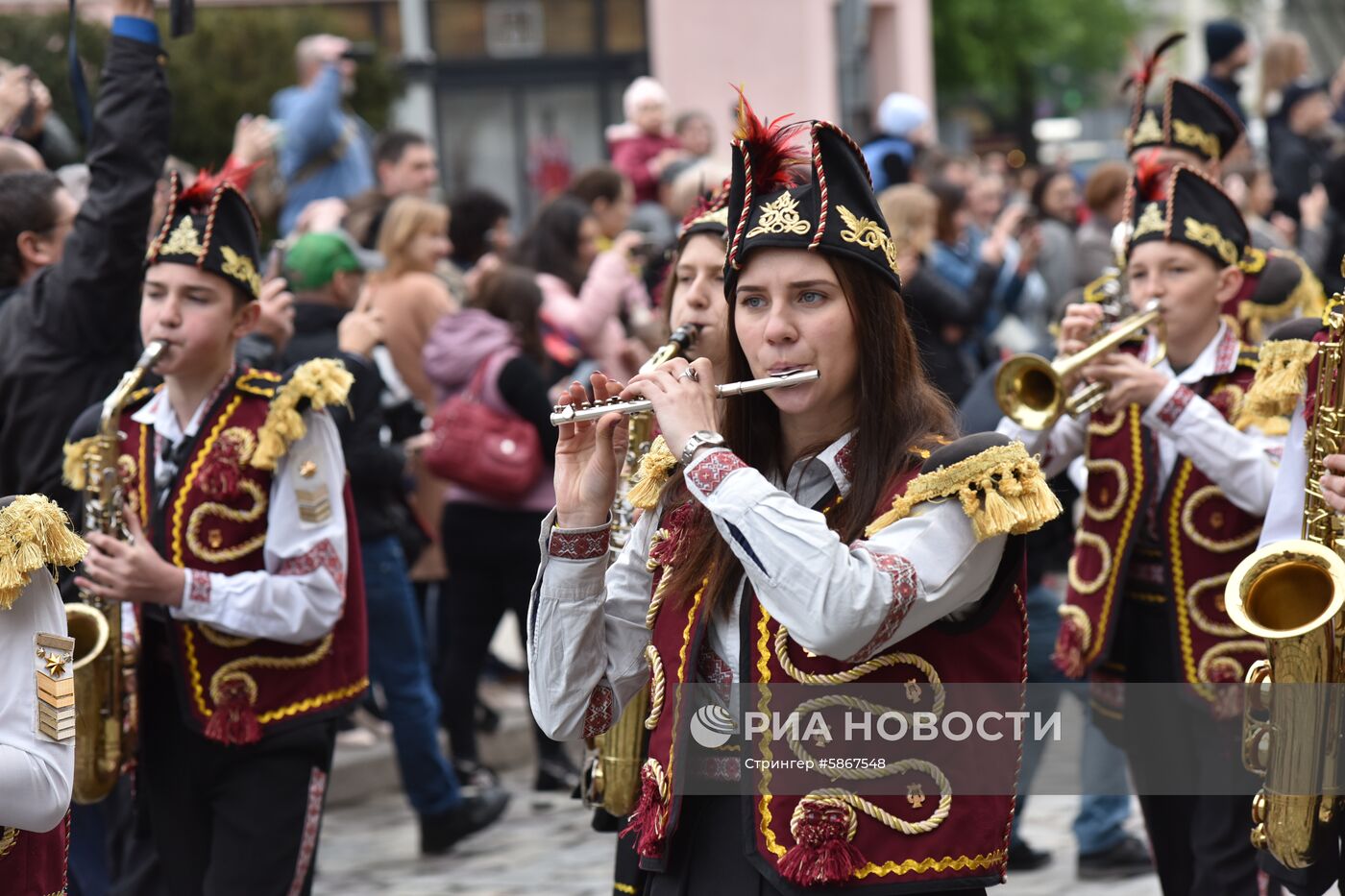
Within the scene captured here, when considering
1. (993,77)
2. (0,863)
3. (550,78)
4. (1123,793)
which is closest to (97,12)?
(550,78)

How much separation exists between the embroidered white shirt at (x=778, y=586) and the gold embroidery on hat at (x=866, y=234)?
331 mm

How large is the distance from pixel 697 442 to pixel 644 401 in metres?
0.25

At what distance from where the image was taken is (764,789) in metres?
3.14

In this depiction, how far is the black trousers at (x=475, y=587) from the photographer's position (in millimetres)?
7500

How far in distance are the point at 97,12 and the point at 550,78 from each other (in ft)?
19.6

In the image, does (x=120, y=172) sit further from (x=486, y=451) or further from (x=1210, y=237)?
(x=1210, y=237)

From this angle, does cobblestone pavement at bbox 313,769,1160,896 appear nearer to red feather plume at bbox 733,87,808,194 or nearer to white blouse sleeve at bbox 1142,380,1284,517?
white blouse sleeve at bbox 1142,380,1284,517

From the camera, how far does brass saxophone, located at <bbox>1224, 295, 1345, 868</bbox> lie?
3.65 meters

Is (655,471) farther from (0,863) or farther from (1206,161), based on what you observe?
(1206,161)

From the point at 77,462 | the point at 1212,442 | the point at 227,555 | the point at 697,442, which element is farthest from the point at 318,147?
the point at 697,442

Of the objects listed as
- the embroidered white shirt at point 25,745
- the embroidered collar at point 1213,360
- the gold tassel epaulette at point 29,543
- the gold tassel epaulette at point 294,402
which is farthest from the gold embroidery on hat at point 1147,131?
the embroidered white shirt at point 25,745

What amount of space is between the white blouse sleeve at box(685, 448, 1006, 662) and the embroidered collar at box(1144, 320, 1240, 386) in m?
2.16

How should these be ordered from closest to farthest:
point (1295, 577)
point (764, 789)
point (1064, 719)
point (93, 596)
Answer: point (764, 789), point (1295, 577), point (93, 596), point (1064, 719)

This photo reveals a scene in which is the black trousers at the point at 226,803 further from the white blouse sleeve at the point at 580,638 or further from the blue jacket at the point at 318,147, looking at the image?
the blue jacket at the point at 318,147
